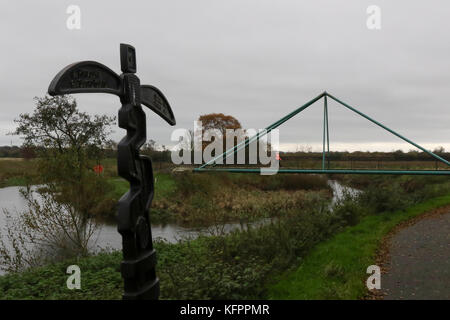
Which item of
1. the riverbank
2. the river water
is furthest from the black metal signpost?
the river water

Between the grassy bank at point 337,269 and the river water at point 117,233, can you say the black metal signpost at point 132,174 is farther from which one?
the river water at point 117,233

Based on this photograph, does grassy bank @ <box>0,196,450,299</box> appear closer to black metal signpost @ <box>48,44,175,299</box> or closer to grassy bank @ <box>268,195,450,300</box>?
grassy bank @ <box>268,195,450,300</box>

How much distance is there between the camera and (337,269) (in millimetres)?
8656

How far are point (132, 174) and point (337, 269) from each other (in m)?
6.43

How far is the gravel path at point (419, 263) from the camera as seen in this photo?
749 centimetres

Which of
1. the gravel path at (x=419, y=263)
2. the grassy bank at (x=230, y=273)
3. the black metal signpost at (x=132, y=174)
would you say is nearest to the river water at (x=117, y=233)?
the grassy bank at (x=230, y=273)

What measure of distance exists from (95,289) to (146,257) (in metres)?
5.03

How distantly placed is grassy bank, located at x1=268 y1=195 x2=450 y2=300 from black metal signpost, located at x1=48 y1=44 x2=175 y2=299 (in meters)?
4.12

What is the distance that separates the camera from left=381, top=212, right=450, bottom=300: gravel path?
7.49 m

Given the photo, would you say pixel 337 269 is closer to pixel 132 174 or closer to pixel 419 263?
pixel 419 263

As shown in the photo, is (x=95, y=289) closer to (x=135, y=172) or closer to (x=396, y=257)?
(x=135, y=172)

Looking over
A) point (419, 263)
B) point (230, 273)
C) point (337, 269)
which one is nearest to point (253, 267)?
point (230, 273)
